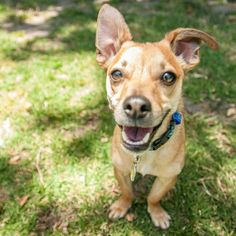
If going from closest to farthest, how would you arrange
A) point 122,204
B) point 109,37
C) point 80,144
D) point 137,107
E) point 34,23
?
1. point 137,107
2. point 109,37
3. point 122,204
4. point 80,144
5. point 34,23

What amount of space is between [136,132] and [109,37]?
85 centimetres

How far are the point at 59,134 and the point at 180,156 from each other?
1.70 m

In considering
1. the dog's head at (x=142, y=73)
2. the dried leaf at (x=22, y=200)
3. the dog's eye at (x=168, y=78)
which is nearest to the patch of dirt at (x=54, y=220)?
the dried leaf at (x=22, y=200)

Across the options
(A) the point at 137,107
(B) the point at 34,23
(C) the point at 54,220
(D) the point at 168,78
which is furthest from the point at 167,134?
(B) the point at 34,23

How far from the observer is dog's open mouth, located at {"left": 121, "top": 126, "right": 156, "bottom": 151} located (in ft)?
9.01

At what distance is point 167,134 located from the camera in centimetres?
310

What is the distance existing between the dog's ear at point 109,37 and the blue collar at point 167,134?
669 mm

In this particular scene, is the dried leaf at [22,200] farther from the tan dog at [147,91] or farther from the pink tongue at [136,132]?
the pink tongue at [136,132]

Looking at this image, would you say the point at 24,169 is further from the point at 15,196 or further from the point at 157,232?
the point at 157,232

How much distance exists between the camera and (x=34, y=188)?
4043 mm

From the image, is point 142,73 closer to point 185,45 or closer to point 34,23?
point 185,45

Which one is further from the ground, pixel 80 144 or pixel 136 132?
pixel 136 132

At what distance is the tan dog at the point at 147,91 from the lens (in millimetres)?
2672

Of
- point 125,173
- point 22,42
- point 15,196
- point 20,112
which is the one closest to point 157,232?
point 125,173
